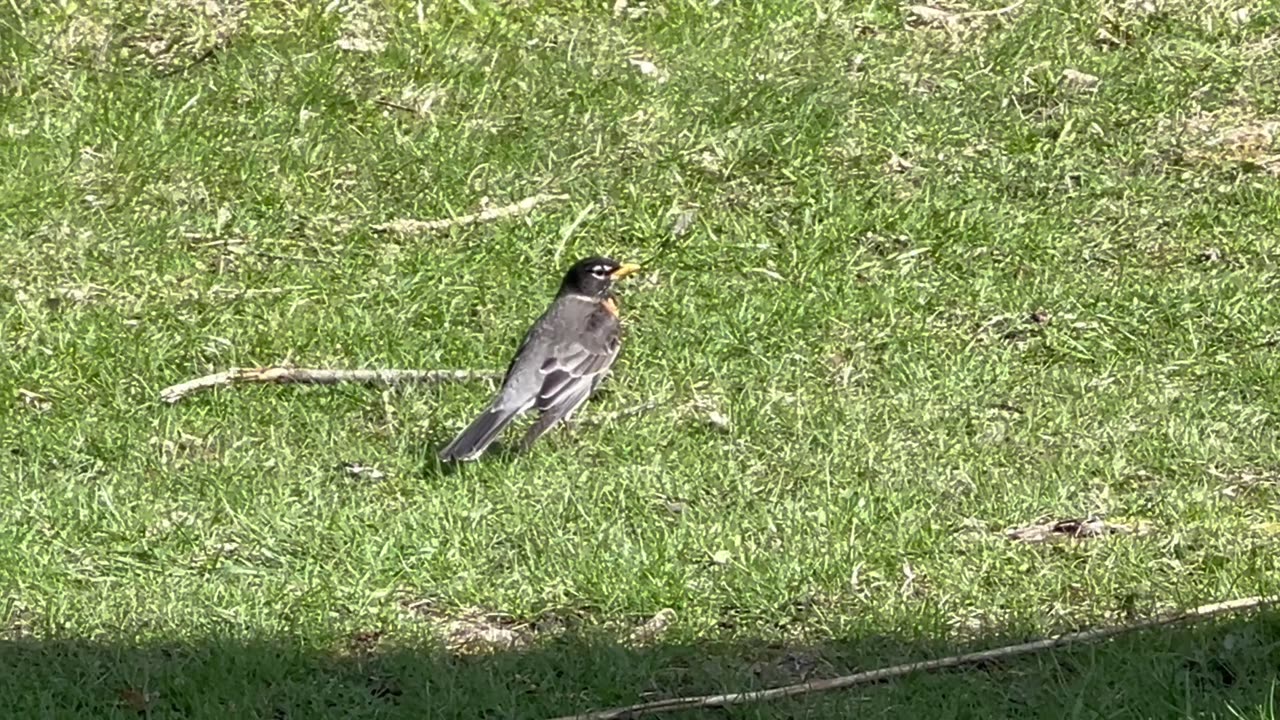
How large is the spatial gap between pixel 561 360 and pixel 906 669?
8.63 ft

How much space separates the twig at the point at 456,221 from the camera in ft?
33.0

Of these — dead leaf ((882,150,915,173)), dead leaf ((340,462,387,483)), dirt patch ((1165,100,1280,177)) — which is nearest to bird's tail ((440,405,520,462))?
dead leaf ((340,462,387,483))

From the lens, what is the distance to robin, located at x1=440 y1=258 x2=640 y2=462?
25.4 feet

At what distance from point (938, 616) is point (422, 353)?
11.0ft

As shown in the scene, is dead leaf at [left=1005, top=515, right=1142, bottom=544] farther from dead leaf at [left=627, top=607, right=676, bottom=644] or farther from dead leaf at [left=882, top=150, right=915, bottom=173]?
dead leaf at [left=882, top=150, right=915, bottom=173]

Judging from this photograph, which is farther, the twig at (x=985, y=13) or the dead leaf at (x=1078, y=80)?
the twig at (x=985, y=13)

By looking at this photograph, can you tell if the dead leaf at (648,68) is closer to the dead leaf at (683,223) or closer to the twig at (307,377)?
the dead leaf at (683,223)

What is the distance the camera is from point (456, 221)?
10.1 meters

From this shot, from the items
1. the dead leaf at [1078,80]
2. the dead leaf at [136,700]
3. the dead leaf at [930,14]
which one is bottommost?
the dead leaf at [930,14]

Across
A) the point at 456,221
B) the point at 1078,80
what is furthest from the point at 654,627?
the point at 1078,80

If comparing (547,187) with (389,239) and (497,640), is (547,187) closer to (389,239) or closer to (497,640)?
(389,239)

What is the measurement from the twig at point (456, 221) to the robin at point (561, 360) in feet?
3.96

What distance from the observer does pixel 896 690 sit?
225 inches

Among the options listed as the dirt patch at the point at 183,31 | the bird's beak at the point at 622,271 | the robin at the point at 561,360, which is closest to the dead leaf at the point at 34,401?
the robin at the point at 561,360
